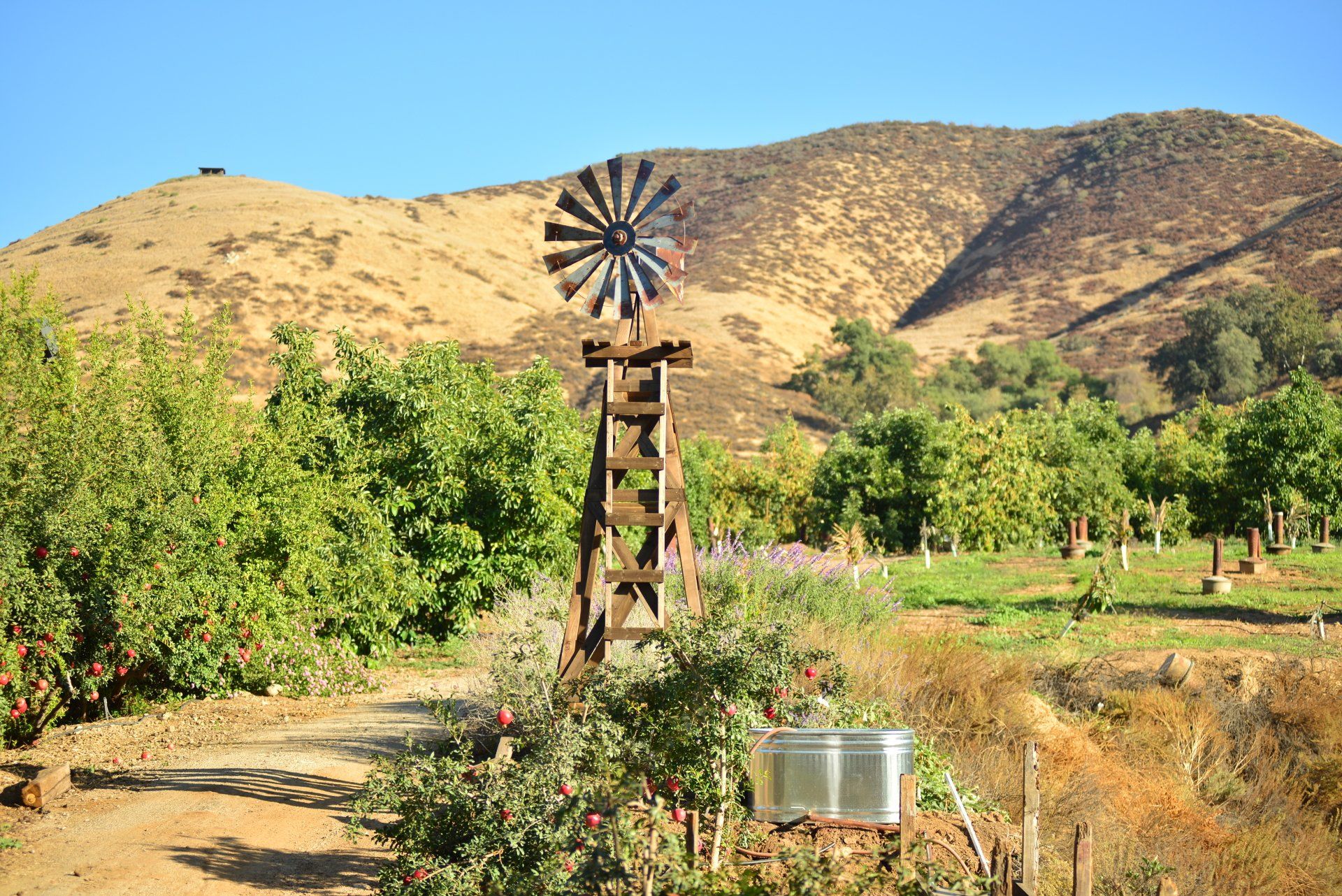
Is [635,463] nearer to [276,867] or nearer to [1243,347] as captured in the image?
[276,867]

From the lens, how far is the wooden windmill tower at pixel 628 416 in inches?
286

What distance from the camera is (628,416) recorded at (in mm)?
7484

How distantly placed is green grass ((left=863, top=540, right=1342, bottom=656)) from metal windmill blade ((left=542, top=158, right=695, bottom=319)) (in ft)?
23.2

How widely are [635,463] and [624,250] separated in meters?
1.52

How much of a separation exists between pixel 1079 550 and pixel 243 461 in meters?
16.0

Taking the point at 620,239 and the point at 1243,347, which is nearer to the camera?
the point at 620,239

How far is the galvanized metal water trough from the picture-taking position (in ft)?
19.4

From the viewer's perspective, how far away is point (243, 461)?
10977 millimetres

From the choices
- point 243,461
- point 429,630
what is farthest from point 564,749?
point 429,630

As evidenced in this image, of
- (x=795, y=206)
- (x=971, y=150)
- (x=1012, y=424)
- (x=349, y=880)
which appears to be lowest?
(x=349, y=880)

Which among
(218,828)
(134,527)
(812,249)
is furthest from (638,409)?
(812,249)

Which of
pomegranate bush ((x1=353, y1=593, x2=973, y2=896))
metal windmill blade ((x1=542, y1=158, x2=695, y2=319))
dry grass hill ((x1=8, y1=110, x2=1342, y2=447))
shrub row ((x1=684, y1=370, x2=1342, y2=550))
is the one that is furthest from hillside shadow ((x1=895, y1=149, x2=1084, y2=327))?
pomegranate bush ((x1=353, y1=593, x2=973, y2=896))

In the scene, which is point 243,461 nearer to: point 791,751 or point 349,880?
point 349,880

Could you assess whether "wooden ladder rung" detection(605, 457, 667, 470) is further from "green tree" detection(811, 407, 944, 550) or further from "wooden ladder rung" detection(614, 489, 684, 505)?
"green tree" detection(811, 407, 944, 550)
